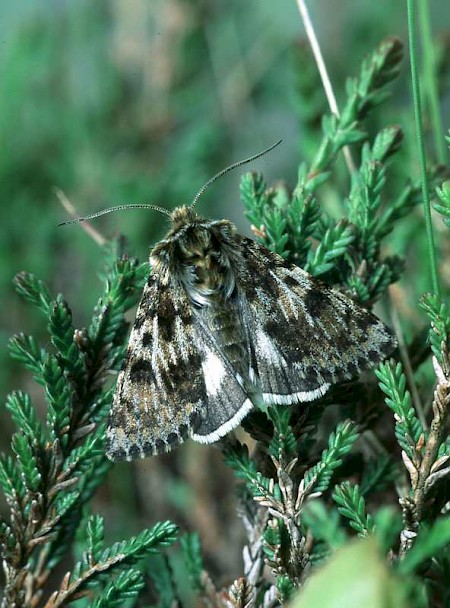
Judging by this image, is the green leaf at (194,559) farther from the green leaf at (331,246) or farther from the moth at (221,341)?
the green leaf at (331,246)

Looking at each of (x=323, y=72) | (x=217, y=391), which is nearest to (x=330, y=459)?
(x=217, y=391)

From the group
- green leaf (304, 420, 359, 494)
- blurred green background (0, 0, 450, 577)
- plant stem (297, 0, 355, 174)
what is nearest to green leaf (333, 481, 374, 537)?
green leaf (304, 420, 359, 494)

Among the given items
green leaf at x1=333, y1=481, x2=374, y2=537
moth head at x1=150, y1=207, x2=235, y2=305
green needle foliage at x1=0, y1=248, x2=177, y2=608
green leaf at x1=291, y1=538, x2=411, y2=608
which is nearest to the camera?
green leaf at x1=291, y1=538, x2=411, y2=608

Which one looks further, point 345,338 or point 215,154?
point 215,154

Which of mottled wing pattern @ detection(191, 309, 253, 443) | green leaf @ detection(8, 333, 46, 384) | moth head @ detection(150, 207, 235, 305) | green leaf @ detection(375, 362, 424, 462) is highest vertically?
moth head @ detection(150, 207, 235, 305)

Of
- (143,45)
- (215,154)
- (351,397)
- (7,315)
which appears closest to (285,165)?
(215,154)

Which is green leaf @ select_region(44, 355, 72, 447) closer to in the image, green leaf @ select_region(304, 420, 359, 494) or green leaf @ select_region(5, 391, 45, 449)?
green leaf @ select_region(5, 391, 45, 449)

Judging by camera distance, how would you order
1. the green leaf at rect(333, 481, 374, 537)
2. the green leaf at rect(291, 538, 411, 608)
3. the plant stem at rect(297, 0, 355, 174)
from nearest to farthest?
1. the green leaf at rect(291, 538, 411, 608)
2. the green leaf at rect(333, 481, 374, 537)
3. the plant stem at rect(297, 0, 355, 174)

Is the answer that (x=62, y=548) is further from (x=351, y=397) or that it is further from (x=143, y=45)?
(x=143, y=45)
